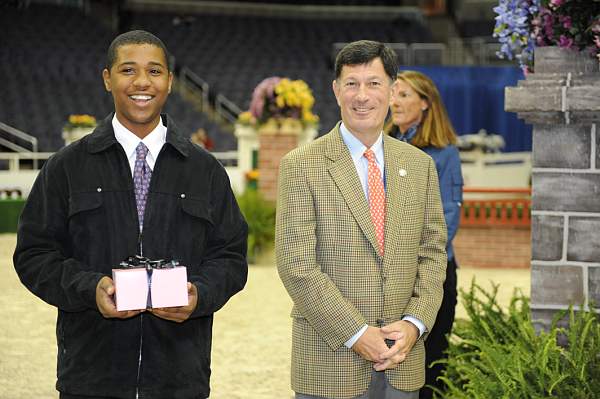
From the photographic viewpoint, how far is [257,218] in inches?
434

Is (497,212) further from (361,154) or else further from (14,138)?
(14,138)

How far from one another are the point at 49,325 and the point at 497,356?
16.8 feet

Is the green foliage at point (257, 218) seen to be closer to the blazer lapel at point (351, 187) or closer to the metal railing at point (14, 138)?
the metal railing at point (14, 138)

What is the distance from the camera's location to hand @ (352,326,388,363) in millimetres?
2725

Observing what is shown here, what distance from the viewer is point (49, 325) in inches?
307

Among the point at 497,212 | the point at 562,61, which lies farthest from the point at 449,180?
the point at 497,212

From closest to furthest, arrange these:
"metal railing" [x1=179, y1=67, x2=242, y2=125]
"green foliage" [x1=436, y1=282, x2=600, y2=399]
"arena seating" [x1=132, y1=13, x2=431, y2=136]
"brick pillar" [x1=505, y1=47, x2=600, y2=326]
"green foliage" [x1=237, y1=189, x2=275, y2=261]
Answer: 1. "green foliage" [x1=436, y1=282, x2=600, y2=399]
2. "brick pillar" [x1=505, y1=47, x2=600, y2=326]
3. "green foliage" [x1=237, y1=189, x2=275, y2=261]
4. "metal railing" [x1=179, y1=67, x2=242, y2=125]
5. "arena seating" [x1=132, y1=13, x2=431, y2=136]

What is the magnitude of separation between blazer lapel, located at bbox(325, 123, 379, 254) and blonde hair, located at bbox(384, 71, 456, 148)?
1.42 m

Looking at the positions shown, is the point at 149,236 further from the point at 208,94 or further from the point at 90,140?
the point at 208,94

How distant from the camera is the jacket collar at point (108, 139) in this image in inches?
98.3

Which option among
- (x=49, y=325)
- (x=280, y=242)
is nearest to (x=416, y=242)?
(x=280, y=242)

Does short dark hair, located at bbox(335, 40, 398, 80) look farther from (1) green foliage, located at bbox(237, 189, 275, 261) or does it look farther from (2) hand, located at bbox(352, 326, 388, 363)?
(1) green foliage, located at bbox(237, 189, 275, 261)

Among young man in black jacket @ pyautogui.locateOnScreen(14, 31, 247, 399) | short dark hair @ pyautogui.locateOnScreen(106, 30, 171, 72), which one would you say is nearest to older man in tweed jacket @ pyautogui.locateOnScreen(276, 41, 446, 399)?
young man in black jacket @ pyautogui.locateOnScreen(14, 31, 247, 399)

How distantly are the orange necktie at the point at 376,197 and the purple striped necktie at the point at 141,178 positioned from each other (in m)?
0.67
